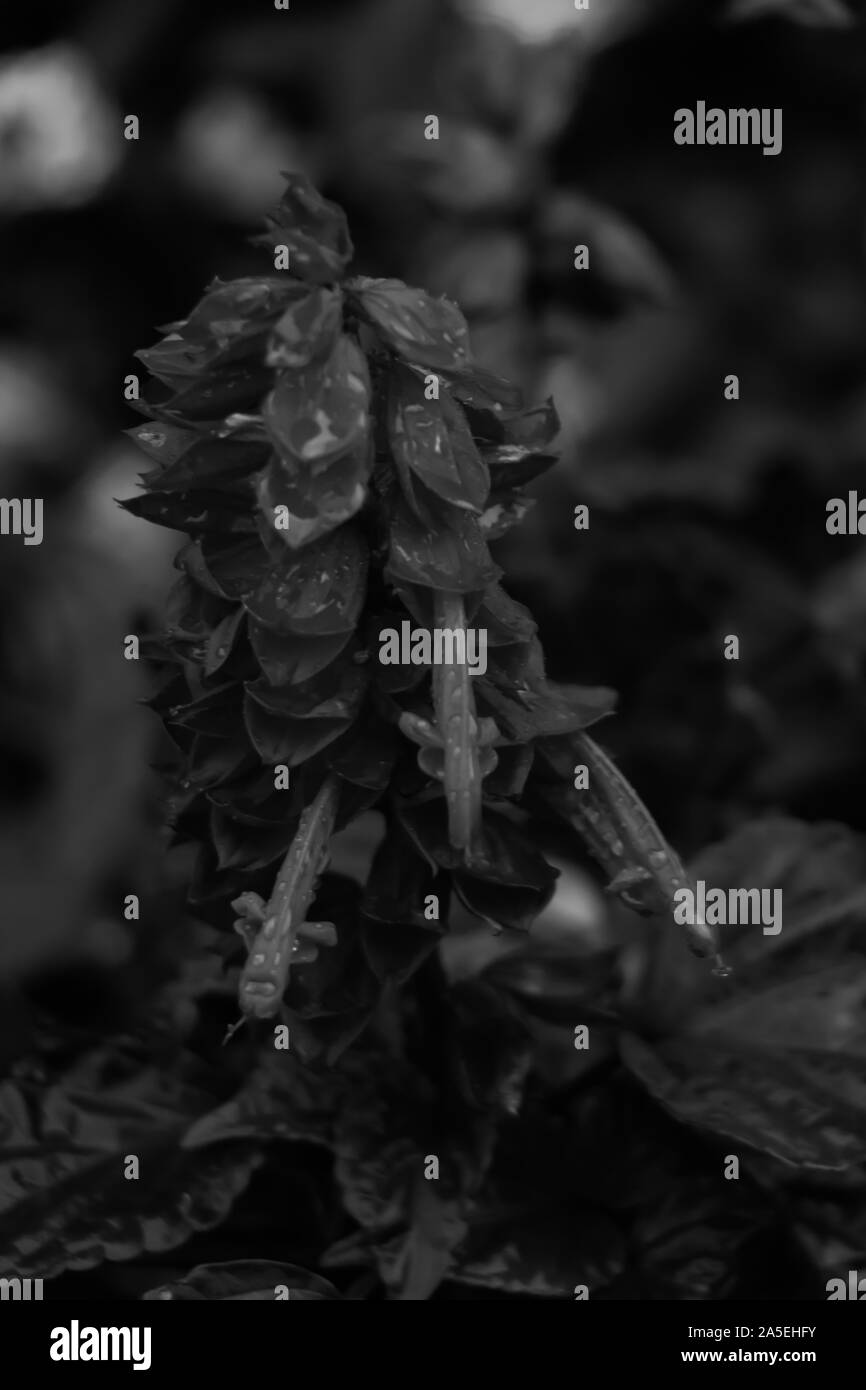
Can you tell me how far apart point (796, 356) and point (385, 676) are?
2.09m

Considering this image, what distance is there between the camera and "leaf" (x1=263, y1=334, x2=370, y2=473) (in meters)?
0.70

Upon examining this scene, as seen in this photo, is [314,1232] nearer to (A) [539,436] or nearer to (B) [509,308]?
(A) [539,436]

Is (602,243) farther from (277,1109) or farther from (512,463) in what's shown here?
(277,1109)

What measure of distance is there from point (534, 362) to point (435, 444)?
712mm

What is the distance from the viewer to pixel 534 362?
4.67 feet

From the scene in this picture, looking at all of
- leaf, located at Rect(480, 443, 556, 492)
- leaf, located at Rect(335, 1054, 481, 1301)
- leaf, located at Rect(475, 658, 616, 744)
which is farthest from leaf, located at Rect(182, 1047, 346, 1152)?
leaf, located at Rect(480, 443, 556, 492)

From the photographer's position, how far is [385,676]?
0.77m

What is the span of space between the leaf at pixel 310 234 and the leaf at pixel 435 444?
57 mm

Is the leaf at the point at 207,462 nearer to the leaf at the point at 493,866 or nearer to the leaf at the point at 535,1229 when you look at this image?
the leaf at the point at 493,866

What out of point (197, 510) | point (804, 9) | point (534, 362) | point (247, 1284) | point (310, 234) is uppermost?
point (804, 9)

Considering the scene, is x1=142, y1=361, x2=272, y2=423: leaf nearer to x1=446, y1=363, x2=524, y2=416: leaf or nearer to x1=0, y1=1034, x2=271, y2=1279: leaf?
x1=446, y1=363, x2=524, y2=416: leaf

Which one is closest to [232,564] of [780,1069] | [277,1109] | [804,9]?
[277,1109]
